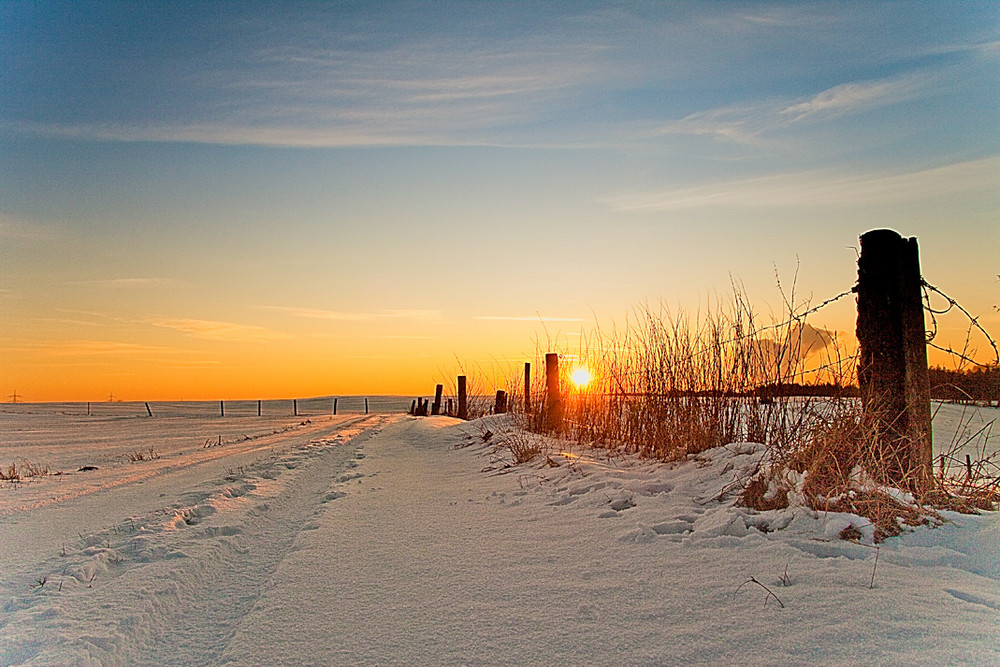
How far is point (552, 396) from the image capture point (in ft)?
36.2

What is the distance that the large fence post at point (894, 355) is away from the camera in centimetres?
397

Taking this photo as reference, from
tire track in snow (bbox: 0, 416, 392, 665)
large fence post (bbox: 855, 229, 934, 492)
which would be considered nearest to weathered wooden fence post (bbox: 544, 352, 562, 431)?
tire track in snow (bbox: 0, 416, 392, 665)

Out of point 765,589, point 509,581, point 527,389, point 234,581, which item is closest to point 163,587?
point 234,581

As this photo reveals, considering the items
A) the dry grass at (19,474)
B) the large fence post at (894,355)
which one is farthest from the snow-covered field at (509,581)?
the dry grass at (19,474)

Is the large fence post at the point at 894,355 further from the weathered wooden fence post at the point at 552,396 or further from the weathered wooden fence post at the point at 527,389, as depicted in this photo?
the weathered wooden fence post at the point at 527,389

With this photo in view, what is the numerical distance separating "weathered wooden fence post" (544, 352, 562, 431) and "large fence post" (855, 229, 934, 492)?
6.67 meters

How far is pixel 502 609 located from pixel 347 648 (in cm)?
69

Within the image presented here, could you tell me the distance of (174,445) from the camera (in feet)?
51.6

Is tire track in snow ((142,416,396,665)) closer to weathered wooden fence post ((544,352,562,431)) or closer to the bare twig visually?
the bare twig

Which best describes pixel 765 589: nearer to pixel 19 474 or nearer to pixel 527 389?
pixel 19 474

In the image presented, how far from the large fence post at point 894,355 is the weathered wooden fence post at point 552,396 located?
6.67m

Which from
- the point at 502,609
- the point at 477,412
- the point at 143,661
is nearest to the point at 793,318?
the point at 502,609

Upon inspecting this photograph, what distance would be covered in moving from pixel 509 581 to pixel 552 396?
25.5 ft

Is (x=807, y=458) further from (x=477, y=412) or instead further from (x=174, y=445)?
(x=477, y=412)
